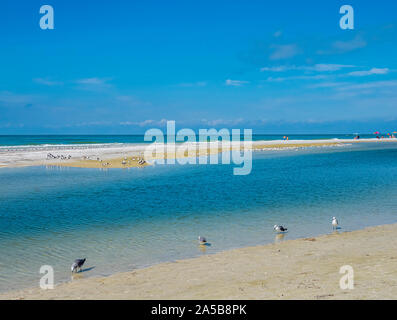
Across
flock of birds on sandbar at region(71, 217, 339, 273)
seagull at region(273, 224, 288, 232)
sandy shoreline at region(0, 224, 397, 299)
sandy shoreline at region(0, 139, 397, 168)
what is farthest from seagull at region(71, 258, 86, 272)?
sandy shoreline at region(0, 139, 397, 168)

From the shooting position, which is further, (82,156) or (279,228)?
(82,156)

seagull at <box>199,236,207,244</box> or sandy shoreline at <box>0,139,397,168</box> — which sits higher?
sandy shoreline at <box>0,139,397,168</box>

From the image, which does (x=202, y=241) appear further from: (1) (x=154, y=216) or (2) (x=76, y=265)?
(1) (x=154, y=216)

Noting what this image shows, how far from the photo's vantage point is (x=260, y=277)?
10094mm

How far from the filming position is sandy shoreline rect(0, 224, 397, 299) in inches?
346

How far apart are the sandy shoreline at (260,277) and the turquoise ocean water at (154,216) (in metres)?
1.00

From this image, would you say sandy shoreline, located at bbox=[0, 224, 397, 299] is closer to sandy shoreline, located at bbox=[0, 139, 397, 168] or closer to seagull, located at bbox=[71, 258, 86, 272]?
seagull, located at bbox=[71, 258, 86, 272]

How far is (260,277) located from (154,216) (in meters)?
9.86

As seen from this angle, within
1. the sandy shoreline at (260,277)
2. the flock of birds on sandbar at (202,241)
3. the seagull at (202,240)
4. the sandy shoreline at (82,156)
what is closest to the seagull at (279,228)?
the flock of birds on sandbar at (202,241)

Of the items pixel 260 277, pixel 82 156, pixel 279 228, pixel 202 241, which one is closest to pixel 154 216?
pixel 202 241

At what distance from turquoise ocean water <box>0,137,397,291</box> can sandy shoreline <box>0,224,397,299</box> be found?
100cm

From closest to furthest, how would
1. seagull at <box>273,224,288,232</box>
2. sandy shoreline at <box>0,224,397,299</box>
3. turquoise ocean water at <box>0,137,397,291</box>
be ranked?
sandy shoreline at <box>0,224,397,299</box> < turquoise ocean water at <box>0,137,397,291</box> < seagull at <box>273,224,288,232</box>

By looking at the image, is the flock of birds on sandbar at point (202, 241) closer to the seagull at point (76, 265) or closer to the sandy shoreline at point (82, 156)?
the seagull at point (76, 265)
